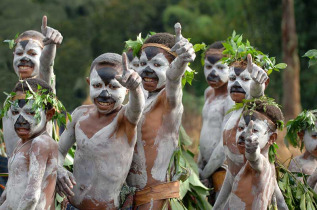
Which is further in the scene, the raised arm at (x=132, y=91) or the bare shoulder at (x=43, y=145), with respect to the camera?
the bare shoulder at (x=43, y=145)

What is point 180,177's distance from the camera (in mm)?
7531

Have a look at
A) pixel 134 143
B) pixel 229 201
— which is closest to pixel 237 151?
pixel 229 201

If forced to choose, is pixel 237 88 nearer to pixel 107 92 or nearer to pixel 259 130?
pixel 259 130

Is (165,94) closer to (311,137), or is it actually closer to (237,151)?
(237,151)

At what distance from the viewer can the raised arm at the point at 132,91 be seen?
257 inches

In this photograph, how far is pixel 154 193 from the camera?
7.29m

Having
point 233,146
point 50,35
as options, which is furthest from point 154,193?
point 50,35

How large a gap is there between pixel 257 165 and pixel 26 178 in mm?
1981

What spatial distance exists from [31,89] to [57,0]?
46.4ft

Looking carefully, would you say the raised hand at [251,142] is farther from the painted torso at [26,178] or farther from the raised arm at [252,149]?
A: the painted torso at [26,178]

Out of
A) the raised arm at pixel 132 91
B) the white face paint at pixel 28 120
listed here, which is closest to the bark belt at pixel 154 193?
the raised arm at pixel 132 91

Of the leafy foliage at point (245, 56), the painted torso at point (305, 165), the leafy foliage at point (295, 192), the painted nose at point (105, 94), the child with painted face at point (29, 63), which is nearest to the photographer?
the painted nose at point (105, 94)

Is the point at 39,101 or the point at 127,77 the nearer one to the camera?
the point at 127,77

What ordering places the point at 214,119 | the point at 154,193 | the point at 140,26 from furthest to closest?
the point at 140,26 < the point at 214,119 < the point at 154,193
